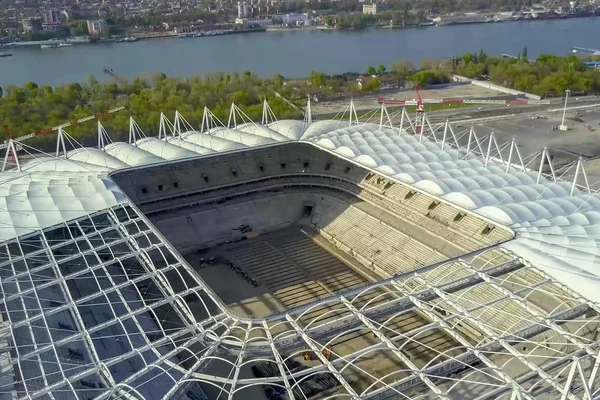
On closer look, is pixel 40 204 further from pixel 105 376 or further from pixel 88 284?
pixel 105 376

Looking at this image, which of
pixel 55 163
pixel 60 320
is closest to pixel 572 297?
pixel 60 320

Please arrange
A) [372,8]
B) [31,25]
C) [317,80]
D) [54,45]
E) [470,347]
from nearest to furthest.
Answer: [470,347] → [317,80] → [54,45] → [31,25] → [372,8]

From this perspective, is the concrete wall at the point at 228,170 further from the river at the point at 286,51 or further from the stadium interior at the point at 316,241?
the river at the point at 286,51

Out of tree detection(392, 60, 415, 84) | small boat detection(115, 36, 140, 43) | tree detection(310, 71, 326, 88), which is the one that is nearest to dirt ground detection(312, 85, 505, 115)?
tree detection(392, 60, 415, 84)

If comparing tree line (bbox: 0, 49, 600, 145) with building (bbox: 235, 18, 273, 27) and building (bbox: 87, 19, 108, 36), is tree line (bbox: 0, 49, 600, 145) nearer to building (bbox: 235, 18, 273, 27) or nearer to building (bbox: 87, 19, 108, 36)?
building (bbox: 87, 19, 108, 36)

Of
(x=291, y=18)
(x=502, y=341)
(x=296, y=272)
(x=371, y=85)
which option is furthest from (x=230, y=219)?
(x=291, y=18)

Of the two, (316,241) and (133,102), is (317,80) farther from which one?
(316,241)
